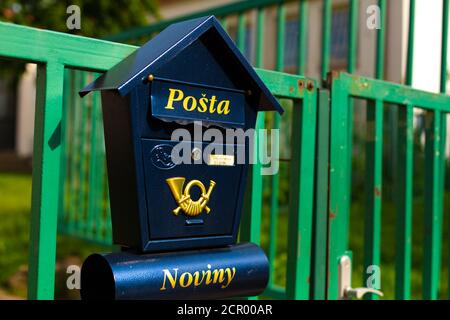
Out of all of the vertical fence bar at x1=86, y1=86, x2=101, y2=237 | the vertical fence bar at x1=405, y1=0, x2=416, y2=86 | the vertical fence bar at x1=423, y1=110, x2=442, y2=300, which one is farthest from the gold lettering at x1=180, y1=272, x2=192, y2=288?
the vertical fence bar at x1=86, y1=86, x2=101, y2=237

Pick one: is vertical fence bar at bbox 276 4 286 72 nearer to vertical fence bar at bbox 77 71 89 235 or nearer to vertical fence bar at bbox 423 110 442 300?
vertical fence bar at bbox 423 110 442 300

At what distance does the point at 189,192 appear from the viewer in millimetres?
1299

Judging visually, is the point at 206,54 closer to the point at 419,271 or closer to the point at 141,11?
the point at 419,271

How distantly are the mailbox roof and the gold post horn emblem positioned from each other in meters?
0.23

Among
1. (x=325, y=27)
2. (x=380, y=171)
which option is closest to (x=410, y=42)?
(x=325, y=27)

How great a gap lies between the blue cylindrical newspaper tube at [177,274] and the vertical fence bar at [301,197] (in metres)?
0.42

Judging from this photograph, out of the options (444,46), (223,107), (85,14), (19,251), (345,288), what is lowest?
(19,251)

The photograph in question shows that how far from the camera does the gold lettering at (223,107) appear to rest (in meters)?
1.33

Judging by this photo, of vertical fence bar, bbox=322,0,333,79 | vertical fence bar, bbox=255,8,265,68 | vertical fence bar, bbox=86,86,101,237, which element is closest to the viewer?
vertical fence bar, bbox=322,0,333,79

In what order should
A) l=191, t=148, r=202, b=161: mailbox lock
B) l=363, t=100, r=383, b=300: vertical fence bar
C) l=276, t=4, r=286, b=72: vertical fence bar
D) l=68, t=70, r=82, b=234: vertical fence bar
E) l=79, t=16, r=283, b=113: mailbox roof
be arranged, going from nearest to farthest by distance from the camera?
l=79, t=16, r=283, b=113: mailbox roof < l=191, t=148, r=202, b=161: mailbox lock < l=363, t=100, r=383, b=300: vertical fence bar < l=276, t=4, r=286, b=72: vertical fence bar < l=68, t=70, r=82, b=234: vertical fence bar

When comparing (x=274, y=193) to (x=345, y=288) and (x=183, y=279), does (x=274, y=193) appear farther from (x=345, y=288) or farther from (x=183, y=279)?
(x=183, y=279)

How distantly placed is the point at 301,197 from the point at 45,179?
81cm

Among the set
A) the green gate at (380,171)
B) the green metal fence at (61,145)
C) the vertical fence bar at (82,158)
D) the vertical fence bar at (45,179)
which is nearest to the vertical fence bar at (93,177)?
the vertical fence bar at (82,158)

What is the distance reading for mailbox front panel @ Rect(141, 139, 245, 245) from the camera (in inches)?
49.1
